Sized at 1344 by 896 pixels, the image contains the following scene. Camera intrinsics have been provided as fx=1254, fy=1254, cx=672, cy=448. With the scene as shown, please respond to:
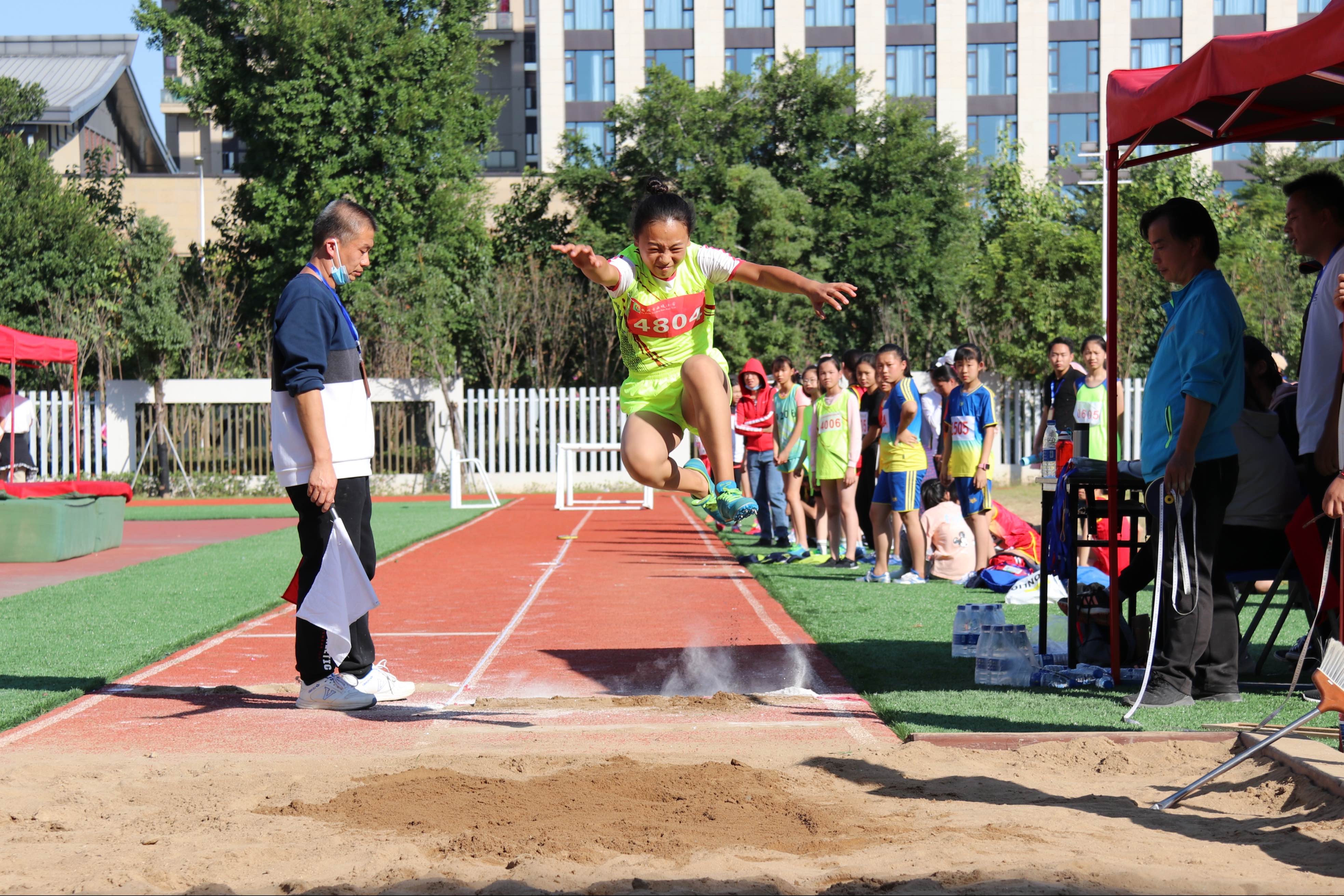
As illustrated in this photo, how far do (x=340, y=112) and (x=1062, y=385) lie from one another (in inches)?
939

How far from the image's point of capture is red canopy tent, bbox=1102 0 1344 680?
5312mm

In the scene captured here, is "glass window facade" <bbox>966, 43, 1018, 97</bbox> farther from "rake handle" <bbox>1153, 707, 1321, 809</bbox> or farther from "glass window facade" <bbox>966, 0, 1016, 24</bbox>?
"rake handle" <bbox>1153, 707, 1321, 809</bbox>

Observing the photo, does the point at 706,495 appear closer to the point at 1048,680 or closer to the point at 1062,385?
the point at 1048,680

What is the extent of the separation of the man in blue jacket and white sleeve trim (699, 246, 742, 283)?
6.63 ft

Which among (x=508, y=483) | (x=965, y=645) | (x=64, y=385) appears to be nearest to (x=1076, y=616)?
(x=965, y=645)

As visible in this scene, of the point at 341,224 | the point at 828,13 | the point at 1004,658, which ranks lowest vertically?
the point at 1004,658

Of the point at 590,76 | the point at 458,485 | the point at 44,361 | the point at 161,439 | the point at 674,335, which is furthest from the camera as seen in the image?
the point at 590,76

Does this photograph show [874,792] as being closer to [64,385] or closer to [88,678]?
[88,678]

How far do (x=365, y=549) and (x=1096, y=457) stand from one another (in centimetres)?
706

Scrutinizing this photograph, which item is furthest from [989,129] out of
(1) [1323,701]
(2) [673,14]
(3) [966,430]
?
(1) [1323,701]

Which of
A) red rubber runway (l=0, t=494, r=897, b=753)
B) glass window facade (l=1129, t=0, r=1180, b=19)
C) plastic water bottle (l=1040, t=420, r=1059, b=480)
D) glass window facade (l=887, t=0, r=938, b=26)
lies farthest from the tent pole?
glass window facade (l=1129, t=0, r=1180, b=19)

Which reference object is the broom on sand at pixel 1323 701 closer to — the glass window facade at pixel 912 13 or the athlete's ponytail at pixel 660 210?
the athlete's ponytail at pixel 660 210

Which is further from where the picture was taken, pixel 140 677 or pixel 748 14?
pixel 748 14

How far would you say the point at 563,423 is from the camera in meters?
27.6
